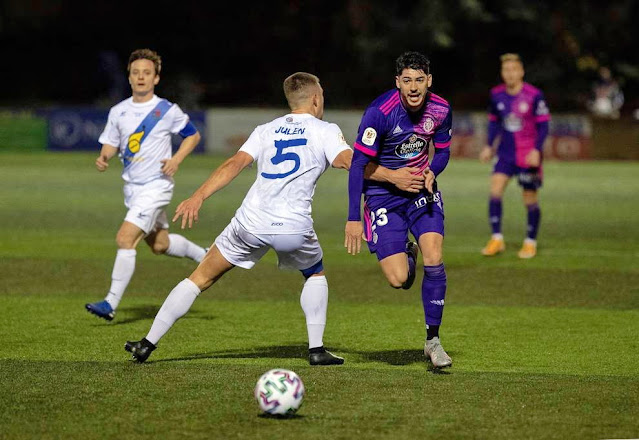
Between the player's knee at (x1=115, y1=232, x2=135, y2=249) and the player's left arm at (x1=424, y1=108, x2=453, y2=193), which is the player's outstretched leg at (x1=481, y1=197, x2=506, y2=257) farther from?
the player's left arm at (x1=424, y1=108, x2=453, y2=193)

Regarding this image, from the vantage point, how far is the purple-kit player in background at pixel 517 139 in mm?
14047

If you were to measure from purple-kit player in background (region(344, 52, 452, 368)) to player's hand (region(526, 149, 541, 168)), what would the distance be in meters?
6.05

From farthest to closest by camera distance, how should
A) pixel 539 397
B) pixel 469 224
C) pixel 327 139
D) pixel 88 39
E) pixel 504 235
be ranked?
pixel 88 39 → pixel 469 224 → pixel 504 235 → pixel 327 139 → pixel 539 397

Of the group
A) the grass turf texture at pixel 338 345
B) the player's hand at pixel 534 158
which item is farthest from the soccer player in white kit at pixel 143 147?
the player's hand at pixel 534 158

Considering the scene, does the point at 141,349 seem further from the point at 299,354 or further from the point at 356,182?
the point at 356,182

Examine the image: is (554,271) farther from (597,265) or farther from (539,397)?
(539,397)

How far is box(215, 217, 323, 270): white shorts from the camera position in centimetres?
740

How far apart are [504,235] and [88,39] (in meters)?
32.9

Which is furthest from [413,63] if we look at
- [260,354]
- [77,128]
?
[77,128]

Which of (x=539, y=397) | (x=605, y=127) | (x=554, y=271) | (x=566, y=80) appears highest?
(x=566, y=80)

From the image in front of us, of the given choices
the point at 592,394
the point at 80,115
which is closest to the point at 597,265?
the point at 592,394

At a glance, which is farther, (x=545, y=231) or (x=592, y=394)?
(x=545, y=231)

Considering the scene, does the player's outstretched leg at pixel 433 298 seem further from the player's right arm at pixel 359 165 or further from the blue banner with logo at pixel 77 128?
the blue banner with logo at pixel 77 128

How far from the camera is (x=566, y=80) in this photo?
43.3 m
